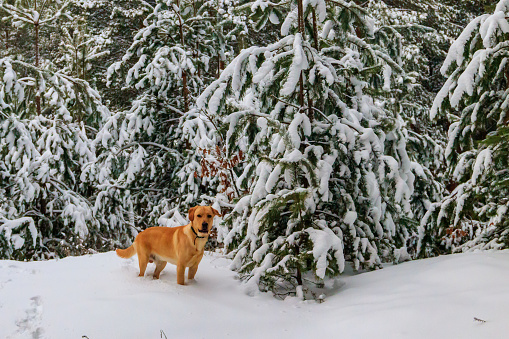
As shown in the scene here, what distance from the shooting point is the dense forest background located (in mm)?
4496

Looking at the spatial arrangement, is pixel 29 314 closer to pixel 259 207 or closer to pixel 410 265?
pixel 259 207

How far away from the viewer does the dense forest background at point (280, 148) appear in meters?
4.50

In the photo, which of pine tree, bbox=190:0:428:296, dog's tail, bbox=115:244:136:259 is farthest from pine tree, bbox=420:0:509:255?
dog's tail, bbox=115:244:136:259

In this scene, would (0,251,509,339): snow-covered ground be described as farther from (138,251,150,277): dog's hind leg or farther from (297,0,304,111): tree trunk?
(297,0,304,111): tree trunk

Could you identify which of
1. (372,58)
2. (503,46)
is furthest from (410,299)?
(372,58)

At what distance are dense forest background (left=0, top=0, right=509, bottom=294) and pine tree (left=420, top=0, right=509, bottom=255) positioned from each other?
20 mm

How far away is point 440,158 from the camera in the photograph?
10.9 metres

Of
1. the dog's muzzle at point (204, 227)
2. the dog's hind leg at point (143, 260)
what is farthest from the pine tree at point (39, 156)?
the dog's muzzle at point (204, 227)

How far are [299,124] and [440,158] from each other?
7578 millimetres

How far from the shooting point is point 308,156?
4762 mm

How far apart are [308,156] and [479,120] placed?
213 cm

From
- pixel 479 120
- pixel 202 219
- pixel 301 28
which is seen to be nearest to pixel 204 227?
pixel 202 219

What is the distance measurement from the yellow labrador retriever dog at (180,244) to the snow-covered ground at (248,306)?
204mm

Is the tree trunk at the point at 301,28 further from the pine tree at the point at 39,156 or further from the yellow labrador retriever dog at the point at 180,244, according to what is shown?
the pine tree at the point at 39,156
